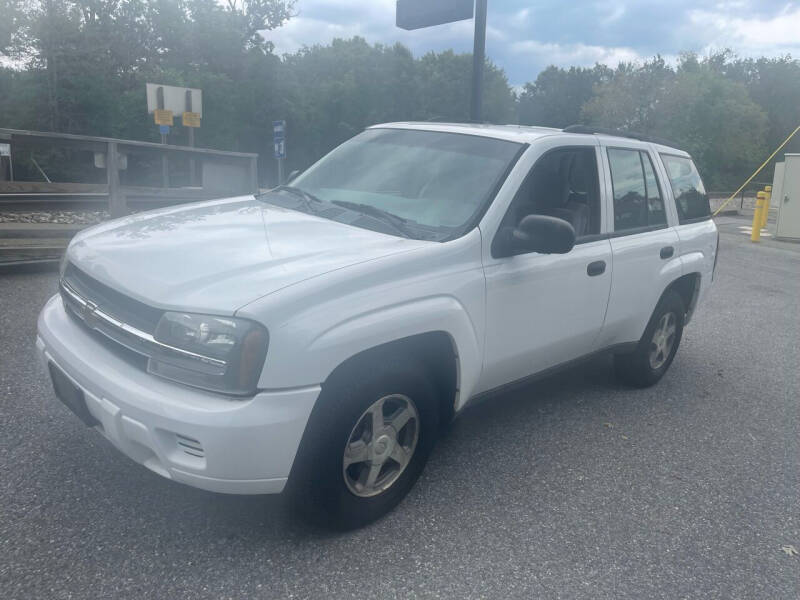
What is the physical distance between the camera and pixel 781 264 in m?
12.7

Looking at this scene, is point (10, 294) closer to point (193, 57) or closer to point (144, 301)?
point (144, 301)

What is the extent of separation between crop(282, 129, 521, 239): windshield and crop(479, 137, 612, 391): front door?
218 millimetres

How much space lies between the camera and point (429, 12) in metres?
9.01

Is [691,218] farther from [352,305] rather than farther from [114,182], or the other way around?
[114,182]

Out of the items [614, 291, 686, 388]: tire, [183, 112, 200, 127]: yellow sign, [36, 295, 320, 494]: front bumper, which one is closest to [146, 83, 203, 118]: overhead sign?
[183, 112, 200, 127]: yellow sign

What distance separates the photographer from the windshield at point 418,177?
11.5 feet

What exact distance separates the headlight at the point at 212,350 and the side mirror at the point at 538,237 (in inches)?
55.4

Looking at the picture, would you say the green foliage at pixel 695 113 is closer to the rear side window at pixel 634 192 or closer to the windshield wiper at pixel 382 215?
the rear side window at pixel 634 192

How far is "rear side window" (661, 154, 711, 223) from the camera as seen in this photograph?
5121 millimetres

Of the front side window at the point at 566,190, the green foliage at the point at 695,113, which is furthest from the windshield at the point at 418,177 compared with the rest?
the green foliage at the point at 695,113

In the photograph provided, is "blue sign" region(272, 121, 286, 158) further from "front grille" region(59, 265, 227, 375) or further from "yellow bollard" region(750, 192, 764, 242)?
"front grille" region(59, 265, 227, 375)

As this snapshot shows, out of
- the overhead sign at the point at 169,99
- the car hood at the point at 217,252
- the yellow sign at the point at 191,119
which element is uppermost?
the overhead sign at the point at 169,99

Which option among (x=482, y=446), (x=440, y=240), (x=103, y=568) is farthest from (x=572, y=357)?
(x=103, y=568)

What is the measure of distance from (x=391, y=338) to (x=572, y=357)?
1.68 meters
